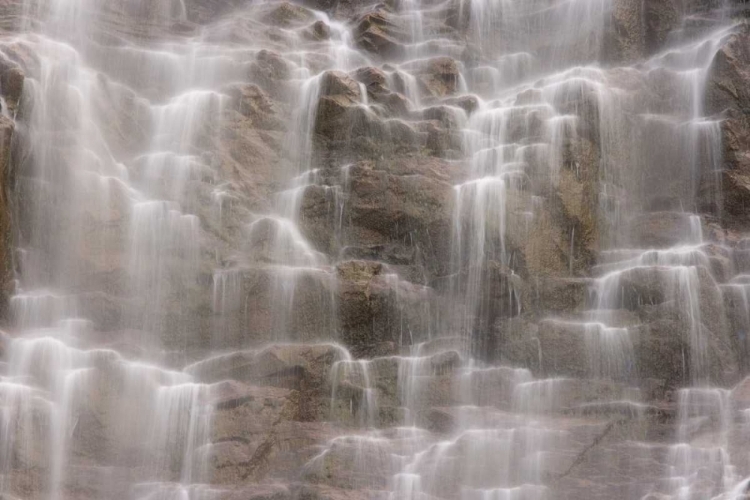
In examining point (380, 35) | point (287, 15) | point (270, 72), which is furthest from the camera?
point (287, 15)

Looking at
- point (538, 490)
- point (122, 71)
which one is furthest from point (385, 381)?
point (122, 71)

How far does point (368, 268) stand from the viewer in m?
17.2

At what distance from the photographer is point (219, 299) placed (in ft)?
55.2

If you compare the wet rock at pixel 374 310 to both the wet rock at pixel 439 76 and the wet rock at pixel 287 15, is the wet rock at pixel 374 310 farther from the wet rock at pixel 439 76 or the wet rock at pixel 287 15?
the wet rock at pixel 287 15

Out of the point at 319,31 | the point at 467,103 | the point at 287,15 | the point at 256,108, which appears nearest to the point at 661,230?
the point at 467,103

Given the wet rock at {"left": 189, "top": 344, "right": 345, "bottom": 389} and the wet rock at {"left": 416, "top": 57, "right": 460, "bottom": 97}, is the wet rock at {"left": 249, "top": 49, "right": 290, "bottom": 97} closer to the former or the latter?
the wet rock at {"left": 416, "top": 57, "right": 460, "bottom": 97}

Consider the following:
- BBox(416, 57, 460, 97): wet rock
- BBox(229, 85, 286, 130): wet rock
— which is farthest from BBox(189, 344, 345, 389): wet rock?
BBox(416, 57, 460, 97): wet rock

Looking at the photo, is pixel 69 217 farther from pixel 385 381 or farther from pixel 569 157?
pixel 569 157

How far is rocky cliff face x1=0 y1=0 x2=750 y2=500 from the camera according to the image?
559 inches

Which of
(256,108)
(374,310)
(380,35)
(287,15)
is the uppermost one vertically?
(287,15)

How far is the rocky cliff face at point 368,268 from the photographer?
559 inches

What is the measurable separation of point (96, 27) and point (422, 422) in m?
14.7

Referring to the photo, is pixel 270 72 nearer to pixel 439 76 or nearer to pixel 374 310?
pixel 439 76

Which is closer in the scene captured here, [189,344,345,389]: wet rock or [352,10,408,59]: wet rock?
[189,344,345,389]: wet rock
